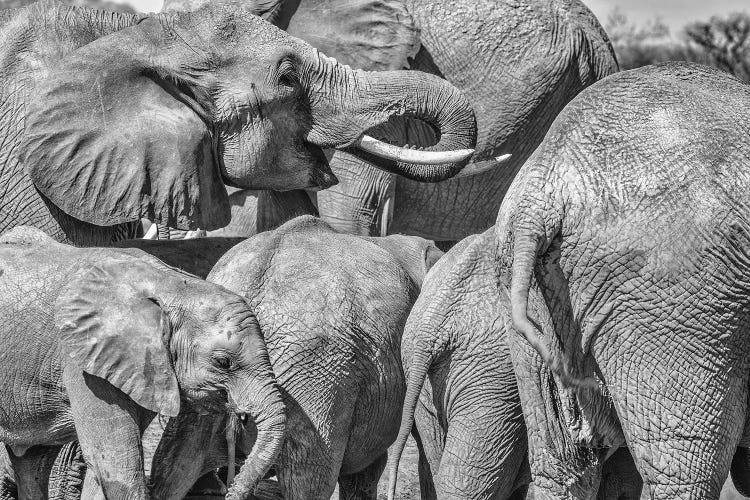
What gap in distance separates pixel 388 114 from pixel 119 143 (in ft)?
3.20

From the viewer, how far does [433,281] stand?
574cm

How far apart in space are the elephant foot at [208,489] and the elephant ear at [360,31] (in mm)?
2015

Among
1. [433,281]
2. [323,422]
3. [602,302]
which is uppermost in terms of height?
[602,302]

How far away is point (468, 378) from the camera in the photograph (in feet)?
18.2

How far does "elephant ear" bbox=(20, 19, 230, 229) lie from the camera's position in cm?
624

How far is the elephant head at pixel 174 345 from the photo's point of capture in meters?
5.24

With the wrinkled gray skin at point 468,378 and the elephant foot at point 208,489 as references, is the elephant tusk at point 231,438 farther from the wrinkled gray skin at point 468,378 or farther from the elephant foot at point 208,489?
the elephant foot at point 208,489

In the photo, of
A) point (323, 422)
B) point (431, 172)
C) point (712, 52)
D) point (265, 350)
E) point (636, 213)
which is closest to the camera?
point (636, 213)

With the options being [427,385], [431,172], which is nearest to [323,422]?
[427,385]

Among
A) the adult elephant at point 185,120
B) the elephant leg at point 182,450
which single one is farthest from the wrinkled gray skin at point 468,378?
the adult elephant at point 185,120

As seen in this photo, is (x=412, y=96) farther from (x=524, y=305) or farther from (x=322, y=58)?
(x=524, y=305)

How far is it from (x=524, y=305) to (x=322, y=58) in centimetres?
207

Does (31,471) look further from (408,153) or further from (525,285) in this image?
(525,285)

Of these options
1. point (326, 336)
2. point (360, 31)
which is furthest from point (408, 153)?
point (360, 31)
